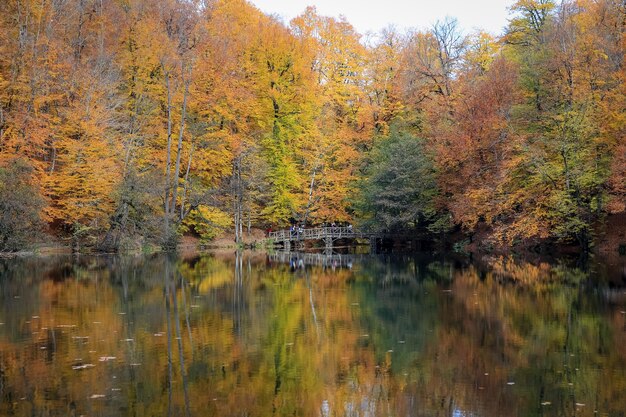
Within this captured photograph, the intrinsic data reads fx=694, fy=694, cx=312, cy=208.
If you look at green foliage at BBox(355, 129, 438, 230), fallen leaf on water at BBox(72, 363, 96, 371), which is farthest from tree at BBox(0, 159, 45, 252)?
fallen leaf on water at BBox(72, 363, 96, 371)

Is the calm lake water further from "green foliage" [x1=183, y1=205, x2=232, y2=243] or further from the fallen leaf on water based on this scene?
"green foliage" [x1=183, y1=205, x2=232, y2=243]

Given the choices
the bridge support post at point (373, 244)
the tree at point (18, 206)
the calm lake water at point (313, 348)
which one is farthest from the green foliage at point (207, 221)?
the calm lake water at point (313, 348)

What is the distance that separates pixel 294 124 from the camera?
159 ft

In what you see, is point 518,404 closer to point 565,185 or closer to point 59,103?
point 565,185

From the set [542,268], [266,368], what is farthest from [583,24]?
[266,368]

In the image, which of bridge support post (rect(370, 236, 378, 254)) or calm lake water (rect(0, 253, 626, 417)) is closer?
calm lake water (rect(0, 253, 626, 417))

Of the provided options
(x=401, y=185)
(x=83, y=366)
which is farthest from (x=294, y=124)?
(x=83, y=366)

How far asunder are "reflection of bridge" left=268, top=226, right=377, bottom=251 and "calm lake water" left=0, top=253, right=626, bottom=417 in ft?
74.3

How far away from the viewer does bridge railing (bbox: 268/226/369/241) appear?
45.9 meters

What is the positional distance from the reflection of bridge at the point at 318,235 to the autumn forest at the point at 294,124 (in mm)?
1367

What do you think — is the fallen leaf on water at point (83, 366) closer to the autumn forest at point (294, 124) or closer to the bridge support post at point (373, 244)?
the autumn forest at point (294, 124)

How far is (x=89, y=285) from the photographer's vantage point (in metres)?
21.8

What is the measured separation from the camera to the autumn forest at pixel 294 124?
34250mm

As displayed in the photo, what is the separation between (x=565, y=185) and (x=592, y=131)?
289cm
